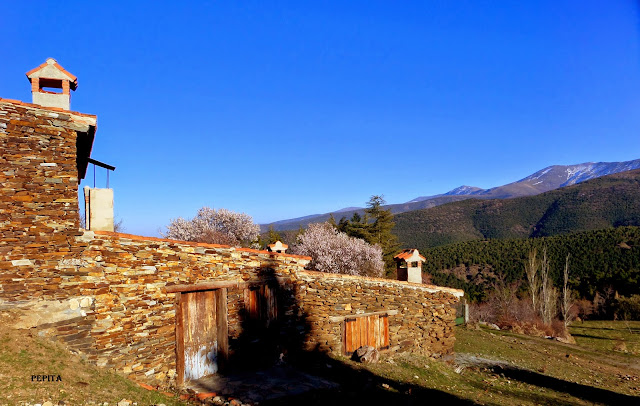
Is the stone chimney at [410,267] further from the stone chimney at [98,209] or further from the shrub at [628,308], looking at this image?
the shrub at [628,308]

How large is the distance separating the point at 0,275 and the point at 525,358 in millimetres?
18508

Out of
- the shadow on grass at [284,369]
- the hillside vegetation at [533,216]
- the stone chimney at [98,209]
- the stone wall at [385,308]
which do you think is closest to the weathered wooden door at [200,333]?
the shadow on grass at [284,369]

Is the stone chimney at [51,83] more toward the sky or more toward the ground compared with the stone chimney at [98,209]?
more toward the sky

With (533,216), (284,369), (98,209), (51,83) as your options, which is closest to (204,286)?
(98,209)

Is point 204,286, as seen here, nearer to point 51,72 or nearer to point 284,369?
point 284,369

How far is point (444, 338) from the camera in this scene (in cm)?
1497

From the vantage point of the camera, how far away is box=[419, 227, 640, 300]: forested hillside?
3812 centimetres

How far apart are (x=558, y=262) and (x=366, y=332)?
40.5 meters

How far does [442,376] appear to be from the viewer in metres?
12.6

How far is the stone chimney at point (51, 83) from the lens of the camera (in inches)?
335

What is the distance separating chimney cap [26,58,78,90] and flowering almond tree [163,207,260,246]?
2117cm

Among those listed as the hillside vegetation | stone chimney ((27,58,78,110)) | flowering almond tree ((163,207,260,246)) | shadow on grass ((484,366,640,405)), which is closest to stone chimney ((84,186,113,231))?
stone chimney ((27,58,78,110))

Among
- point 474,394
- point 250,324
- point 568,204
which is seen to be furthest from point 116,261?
point 568,204

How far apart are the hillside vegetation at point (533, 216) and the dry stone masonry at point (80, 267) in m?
60.4
